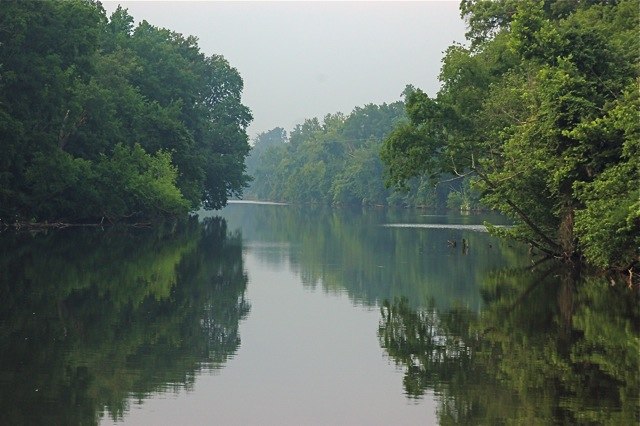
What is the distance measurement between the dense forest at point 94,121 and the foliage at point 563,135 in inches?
867

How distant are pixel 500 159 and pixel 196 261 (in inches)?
578

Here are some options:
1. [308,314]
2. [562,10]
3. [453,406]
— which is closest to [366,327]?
[308,314]

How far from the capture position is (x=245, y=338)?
843 inches

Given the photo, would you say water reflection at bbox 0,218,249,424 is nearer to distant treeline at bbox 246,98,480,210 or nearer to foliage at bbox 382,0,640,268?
foliage at bbox 382,0,640,268

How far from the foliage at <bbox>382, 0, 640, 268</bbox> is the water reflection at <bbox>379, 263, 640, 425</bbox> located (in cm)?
312

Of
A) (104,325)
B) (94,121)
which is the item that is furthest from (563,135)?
(94,121)

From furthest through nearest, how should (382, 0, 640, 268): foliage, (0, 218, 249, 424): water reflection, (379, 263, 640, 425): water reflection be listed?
(382, 0, 640, 268): foliage, (0, 218, 249, 424): water reflection, (379, 263, 640, 425): water reflection

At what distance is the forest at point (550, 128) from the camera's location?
103ft

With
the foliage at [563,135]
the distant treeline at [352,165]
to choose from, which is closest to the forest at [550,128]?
the foliage at [563,135]

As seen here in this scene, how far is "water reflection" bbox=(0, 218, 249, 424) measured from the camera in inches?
590

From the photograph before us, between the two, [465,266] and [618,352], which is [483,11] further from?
[618,352]

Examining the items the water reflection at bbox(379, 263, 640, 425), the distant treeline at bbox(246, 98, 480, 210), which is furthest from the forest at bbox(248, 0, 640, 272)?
the distant treeline at bbox(246, 98, 480, 210)

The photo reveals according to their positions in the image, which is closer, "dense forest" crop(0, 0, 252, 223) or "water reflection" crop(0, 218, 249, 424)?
"water reflection" crop(0, 218, 249, 424)

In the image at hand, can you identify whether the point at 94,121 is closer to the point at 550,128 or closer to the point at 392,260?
the point at 392,260
